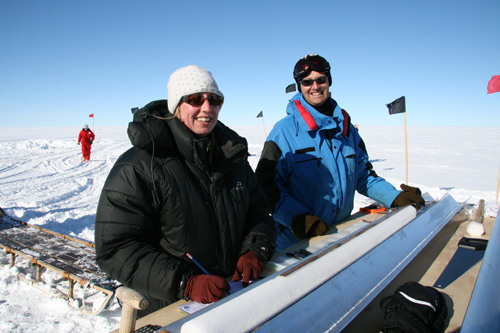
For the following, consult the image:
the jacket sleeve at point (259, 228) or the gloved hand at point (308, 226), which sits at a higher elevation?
the jacket sleeve at point (259, 228)

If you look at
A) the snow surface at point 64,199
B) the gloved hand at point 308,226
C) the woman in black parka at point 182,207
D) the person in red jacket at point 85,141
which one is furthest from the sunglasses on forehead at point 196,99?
the person in red jacket at point 85,141

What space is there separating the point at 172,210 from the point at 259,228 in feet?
1.69

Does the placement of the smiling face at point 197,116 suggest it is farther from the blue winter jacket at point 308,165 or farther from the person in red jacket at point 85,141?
the person in red jacket at point 85,141

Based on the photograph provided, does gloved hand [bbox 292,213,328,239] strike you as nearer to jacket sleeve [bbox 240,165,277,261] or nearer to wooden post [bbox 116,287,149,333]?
jacket sleeve [bbox 240,165,277,261]

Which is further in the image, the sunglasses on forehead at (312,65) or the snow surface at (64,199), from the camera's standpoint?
the snow surface at (64,199)

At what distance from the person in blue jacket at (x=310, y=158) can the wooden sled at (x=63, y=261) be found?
6.69 ft

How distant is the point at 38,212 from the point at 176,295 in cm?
672

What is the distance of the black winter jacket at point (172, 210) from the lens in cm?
130

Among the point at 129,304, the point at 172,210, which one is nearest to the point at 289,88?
the point at 172,210

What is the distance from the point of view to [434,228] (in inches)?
85.5

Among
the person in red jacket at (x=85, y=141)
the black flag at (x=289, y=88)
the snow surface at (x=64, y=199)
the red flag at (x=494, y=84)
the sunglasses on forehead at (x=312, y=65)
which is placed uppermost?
the black flag at (x=289, y=88)

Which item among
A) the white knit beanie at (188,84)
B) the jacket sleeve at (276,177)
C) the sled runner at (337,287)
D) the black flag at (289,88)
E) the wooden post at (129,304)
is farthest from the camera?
the black flag at (289,88)

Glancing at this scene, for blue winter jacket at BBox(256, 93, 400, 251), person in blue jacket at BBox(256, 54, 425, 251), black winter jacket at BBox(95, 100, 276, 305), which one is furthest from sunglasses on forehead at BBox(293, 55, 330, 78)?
black winter jacket at BBox(95, 100, 276, 305)

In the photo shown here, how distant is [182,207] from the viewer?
1.42 meters
